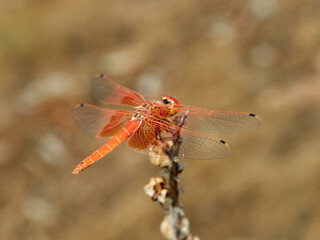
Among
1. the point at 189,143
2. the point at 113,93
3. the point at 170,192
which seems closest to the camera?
the point at 170,192

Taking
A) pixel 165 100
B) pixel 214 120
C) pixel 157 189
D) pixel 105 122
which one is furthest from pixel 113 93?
pixel 157 189

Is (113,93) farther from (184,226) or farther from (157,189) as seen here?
(184,226)

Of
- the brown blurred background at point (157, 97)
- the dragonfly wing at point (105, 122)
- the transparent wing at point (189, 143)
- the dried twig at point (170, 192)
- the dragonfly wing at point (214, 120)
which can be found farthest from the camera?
the brown blurred background at point (157, 97)

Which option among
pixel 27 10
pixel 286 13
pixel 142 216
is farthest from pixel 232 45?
pixel 27 10

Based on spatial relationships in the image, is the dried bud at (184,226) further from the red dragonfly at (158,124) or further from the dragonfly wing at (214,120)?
the dragonfly wing at (214,120)

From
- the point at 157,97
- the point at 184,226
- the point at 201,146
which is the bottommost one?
the point at 184,226

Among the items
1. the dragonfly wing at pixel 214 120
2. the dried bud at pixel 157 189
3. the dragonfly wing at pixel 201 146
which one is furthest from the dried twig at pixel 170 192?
the dragonfly wing at pixel 214 120

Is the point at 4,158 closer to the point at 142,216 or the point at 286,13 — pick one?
the point at 142,216
